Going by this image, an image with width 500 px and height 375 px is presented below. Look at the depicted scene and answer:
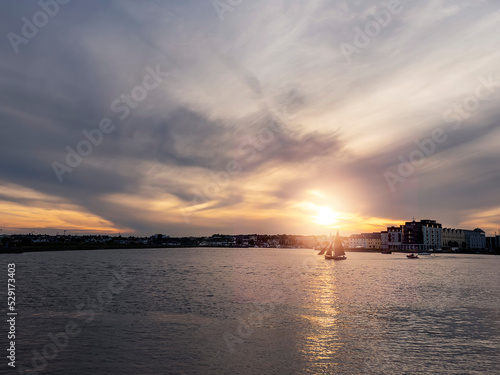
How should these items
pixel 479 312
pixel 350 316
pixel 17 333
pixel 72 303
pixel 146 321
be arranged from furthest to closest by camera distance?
pixel 72 303 < pixel 479 312 < pixel 350 316 < pixel 146 321 < pixel 17 333

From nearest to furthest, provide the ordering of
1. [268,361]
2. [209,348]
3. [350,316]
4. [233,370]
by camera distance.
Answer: [233,370] < [268,361] < [209,348] < [350,316]

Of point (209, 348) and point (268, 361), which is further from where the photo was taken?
point (209, 348)

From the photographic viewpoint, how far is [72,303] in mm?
51969

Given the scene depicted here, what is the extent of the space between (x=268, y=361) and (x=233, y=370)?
10.4 ft

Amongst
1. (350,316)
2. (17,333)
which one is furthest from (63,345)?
(350,316)

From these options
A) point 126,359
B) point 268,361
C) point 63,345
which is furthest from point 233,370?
point 63,345

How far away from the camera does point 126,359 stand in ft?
91.5

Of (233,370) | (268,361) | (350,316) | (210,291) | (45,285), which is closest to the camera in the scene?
(233,370)

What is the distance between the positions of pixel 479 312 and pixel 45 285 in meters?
74.2

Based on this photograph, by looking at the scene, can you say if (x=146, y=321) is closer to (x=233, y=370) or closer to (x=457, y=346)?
(x=233, y=370)

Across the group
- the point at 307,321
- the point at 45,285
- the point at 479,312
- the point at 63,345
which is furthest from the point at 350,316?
the point at 45,285

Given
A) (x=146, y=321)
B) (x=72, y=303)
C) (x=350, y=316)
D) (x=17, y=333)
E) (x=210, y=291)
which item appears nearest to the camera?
(x=17, y=333)

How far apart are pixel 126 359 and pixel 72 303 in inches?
1135

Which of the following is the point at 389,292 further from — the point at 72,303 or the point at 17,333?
the point at 17,333
